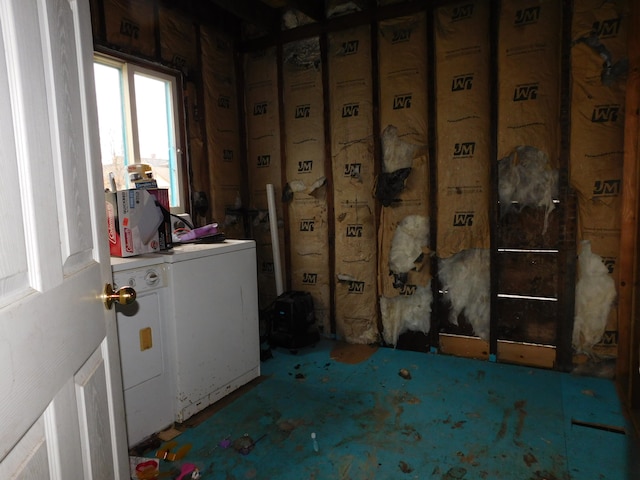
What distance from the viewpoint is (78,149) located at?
33.4 inches

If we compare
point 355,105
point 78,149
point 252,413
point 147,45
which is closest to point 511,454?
point 252,413

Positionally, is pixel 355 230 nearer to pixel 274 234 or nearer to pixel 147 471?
pixel 274 234

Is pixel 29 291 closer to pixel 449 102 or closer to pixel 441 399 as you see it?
pixel 441 399

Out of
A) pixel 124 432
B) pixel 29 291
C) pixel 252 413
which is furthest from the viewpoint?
pixel 252 413

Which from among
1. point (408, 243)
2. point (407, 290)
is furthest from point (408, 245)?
point (407, 290)

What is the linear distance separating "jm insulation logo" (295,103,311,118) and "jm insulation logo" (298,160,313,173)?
37 centimetres

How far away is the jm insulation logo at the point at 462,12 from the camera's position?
8.54 feet

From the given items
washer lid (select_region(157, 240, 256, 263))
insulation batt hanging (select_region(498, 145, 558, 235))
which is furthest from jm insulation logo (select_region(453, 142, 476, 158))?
washer lid (select_region(157, 240, 256, 263))

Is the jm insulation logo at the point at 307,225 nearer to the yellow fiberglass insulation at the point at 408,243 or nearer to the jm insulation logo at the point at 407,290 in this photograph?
the yellow fiberglass insulation at the point at 408,243

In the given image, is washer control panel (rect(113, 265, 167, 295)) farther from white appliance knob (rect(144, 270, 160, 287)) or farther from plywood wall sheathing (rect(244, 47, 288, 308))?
plywood wall sheathing (rect(244, 47, 288, 308))

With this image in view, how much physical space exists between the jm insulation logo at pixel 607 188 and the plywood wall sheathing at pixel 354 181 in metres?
1.42

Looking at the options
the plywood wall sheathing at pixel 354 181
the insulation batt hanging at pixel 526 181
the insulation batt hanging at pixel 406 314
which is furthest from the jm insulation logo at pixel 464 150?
the insulation batt hanging at pixel 406 314

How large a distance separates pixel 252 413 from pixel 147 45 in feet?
8.14

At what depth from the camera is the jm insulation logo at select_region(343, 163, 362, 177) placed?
3059 mm
